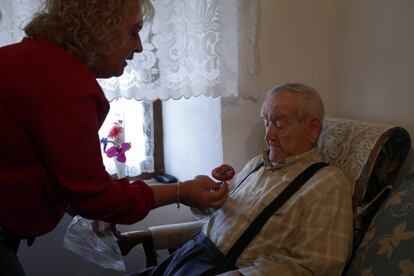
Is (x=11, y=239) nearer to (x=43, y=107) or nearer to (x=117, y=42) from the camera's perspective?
(x=43, y=107)

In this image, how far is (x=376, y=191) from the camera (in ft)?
4.12

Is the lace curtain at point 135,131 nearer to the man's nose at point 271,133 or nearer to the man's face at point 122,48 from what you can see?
the man's nose at point 271,133

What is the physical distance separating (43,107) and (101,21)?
0.24m

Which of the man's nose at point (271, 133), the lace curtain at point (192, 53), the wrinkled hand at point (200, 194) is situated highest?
the lace curtain at point (192, 53)

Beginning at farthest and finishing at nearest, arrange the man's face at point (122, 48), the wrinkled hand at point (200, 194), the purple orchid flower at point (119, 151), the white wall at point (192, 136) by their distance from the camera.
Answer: the purple orchid flower at point (119, 151)
the white wall at point (192, 136)
the wrinkled hand at point (200, 194)
the man's face at point (122, 48)

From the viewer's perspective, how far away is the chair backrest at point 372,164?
1.23 metres

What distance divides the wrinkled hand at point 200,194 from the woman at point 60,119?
13cm

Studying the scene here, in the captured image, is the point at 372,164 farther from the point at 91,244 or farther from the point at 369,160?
the point at 91,244

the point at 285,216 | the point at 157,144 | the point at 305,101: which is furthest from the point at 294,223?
the point at 157,144

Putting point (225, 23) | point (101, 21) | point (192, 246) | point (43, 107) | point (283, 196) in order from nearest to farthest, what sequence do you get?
1. point (43, 107)
2. point (101, 21)
3. point (283, 196)
4. point (192, 246)
5. point (225, 23)

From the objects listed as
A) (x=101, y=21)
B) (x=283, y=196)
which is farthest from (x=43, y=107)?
(x=283, y=196)

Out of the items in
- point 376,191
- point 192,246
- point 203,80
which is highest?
point 203,80

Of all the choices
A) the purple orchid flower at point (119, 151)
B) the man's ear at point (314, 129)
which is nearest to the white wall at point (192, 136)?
the purple orchid flower at point (119, 151)

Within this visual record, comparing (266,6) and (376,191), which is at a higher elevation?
(266,6)
